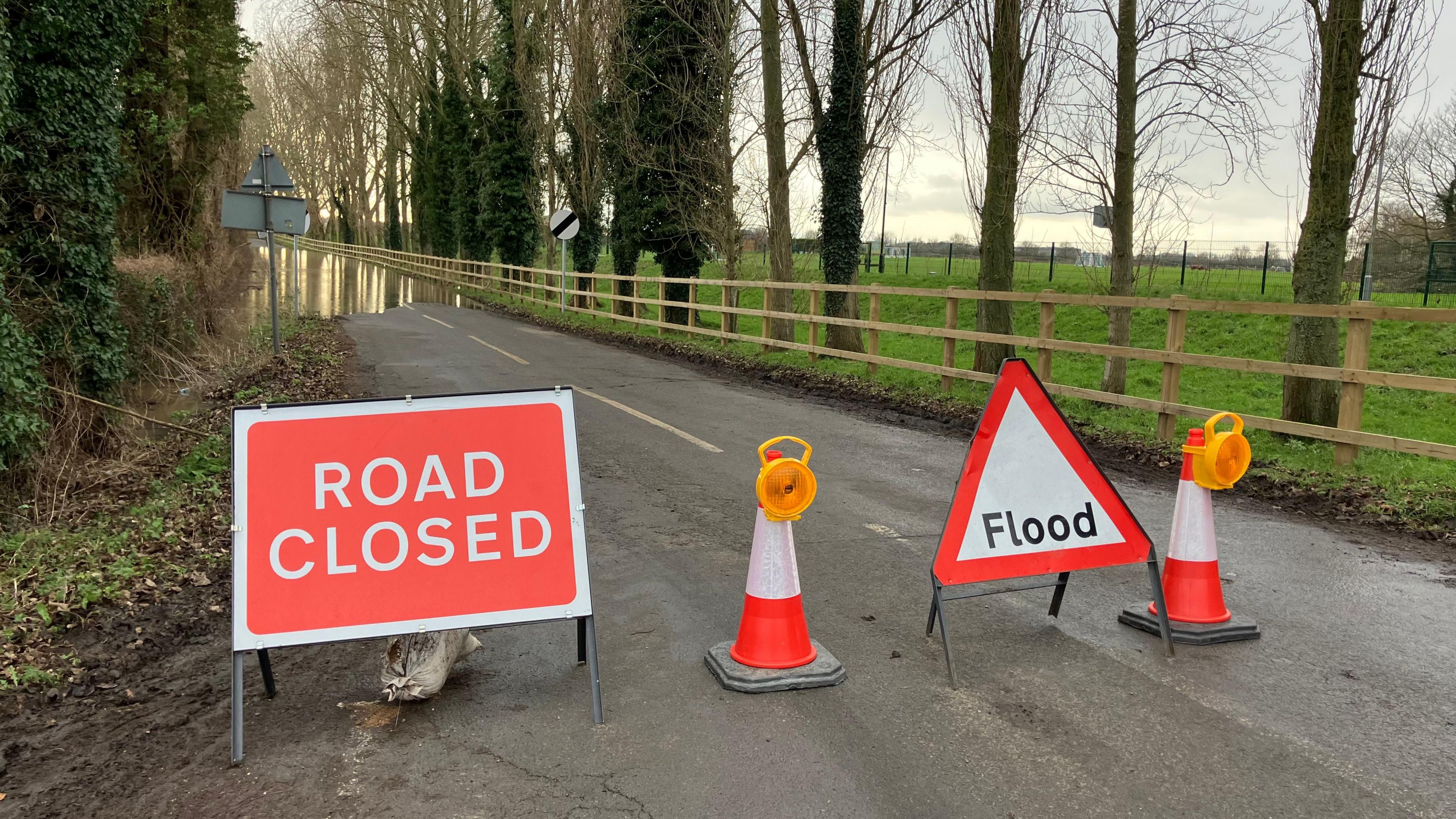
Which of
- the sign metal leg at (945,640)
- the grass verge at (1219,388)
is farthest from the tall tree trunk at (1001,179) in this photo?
the sign metal leg at (945,640)

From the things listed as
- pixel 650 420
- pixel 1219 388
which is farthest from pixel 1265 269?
pixel 650 420

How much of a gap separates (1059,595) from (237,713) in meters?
3.74

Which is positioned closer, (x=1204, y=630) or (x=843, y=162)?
(x=1204, y=630)

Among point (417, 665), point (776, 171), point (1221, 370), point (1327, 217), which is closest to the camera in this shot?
point (417, 665)

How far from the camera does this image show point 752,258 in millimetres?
26781

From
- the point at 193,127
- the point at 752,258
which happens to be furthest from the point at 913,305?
the point at 193,127

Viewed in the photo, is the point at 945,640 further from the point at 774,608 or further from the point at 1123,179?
the point at 1123,179

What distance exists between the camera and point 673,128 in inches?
930

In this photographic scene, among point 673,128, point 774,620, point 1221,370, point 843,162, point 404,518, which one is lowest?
point 774,620

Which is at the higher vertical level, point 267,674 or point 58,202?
point 58,202

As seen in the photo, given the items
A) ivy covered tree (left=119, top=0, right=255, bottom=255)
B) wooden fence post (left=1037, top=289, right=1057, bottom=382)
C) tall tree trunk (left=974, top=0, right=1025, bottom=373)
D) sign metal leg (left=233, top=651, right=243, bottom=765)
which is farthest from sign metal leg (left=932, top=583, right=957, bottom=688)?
ivy covered tree (left=119, top=0, right=255, bottom=255)

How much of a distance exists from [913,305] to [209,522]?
25681 mm

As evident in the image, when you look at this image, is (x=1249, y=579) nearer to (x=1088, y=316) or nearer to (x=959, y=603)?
(x=959, y=603)

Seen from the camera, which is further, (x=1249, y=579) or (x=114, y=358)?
(x=114, y=358)
